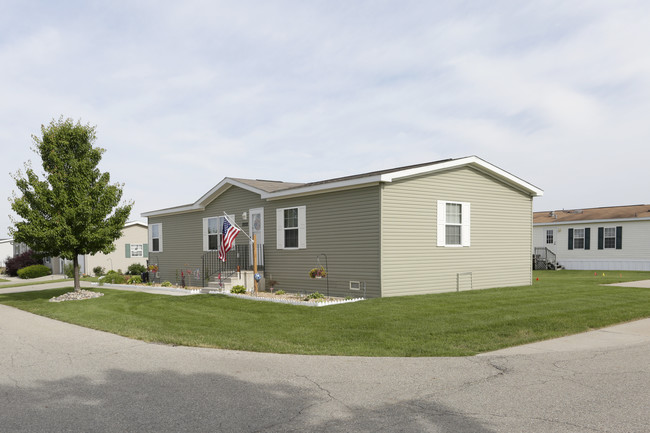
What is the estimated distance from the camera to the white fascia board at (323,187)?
559 inches

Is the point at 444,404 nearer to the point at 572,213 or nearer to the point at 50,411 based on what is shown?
the point at 50,411

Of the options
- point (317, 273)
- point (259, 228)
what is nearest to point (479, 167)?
point (317, 273)

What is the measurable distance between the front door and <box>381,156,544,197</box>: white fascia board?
618 cm

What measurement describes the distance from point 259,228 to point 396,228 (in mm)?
6134

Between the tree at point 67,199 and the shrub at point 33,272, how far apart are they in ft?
69.8

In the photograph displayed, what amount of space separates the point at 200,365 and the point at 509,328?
5754 millimetres

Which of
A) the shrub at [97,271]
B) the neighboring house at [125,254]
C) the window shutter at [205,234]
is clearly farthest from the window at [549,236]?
the shrub at [97,271]

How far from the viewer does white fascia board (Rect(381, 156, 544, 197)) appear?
1446cm

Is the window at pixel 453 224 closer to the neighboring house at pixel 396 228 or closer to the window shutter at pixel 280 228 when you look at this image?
the neighboring house at pixel 396 228

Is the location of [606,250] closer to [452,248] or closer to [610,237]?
[610,237]

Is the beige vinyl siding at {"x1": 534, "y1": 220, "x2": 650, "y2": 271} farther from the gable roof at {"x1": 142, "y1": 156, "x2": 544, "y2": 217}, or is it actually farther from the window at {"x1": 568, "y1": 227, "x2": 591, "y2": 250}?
the gable roof at {"x1": 142, "y1": 156, "x2": 544, "y2": 217}

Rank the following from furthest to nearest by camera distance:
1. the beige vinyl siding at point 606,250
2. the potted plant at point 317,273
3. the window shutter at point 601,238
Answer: the window shutter at point 601,238 → the beige vinyl siding at point 606,250 → the potted plant at point 317,273

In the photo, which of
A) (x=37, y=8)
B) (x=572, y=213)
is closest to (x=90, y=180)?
(x=37, y=8)

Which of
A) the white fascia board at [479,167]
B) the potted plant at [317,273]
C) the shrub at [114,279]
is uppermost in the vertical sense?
the white fascia board at [479,167]
